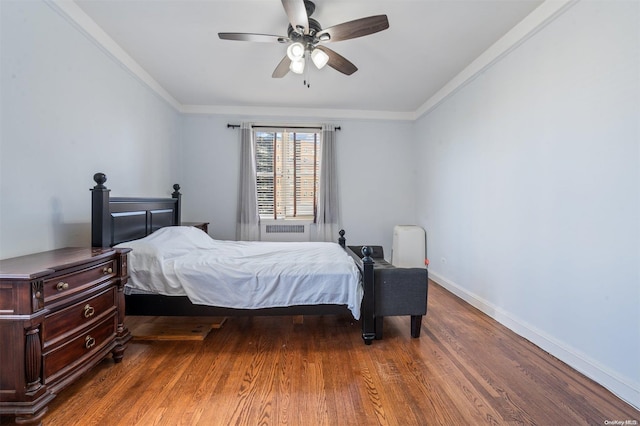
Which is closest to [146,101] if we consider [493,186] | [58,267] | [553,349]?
[58,267]

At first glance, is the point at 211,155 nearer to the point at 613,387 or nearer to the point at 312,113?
the point at 312,113

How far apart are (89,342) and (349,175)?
3787 mm

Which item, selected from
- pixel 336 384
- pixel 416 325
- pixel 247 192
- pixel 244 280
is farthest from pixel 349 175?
pixel 336 384

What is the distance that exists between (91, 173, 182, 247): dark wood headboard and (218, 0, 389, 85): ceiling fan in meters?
1.60

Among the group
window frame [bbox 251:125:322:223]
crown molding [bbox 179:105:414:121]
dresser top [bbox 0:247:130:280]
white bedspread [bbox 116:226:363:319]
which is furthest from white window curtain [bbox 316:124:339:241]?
dresser top [bbox 0:247:130:280]

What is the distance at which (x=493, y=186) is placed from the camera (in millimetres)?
2750

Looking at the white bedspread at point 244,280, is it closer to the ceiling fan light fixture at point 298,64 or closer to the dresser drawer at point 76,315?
the dresser drawer at point 76,315

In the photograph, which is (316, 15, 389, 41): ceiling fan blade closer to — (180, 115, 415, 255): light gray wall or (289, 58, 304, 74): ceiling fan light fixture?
(289, 58, 304, 74): ceiling fan light fixture

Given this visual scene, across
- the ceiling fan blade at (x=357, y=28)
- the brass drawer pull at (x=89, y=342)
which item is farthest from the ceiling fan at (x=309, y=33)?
the brass drawer pull at (x=89, y=342)

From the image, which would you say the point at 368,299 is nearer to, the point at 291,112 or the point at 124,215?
the point at 124,215

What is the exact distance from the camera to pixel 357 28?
6.40 feet

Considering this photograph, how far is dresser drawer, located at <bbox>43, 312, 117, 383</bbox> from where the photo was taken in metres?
1.43

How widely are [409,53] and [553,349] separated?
2905mm

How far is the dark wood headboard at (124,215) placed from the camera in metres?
2.12
